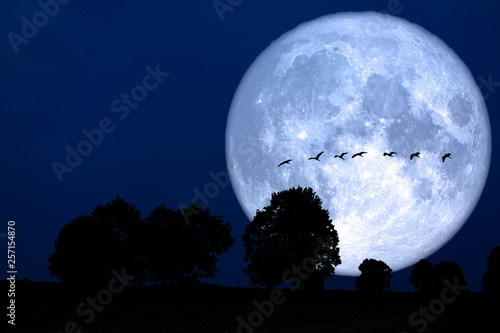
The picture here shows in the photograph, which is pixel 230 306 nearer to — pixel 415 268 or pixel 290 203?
pixel 290 203

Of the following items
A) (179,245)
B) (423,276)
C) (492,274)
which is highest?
(179,245)

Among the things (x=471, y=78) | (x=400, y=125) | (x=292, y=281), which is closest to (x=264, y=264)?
(x=292, y=281)

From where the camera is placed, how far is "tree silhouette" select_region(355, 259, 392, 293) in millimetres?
84875

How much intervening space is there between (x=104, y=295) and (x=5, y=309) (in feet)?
38.9

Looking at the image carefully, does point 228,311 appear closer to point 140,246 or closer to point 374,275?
point 140,246

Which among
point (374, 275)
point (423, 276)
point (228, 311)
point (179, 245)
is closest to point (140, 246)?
point (179, 245)

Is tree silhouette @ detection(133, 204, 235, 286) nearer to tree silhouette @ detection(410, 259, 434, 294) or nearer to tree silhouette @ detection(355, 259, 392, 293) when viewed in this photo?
tree silhouette @ detection(355, 259, 392, 293)

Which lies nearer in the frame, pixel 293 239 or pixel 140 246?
pixel 293 239

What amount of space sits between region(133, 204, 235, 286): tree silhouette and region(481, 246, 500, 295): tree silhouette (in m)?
34.7

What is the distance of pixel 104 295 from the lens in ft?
179

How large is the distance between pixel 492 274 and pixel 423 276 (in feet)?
121

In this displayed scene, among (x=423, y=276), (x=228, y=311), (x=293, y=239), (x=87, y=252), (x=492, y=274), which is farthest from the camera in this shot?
(x=423, y=276)

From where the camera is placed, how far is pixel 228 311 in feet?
141

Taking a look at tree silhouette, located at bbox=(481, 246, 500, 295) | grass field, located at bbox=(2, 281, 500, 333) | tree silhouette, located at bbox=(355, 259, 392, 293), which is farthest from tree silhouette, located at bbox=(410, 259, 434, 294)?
tree silhouette, located at bbox=(481, 246, 500, 295)
